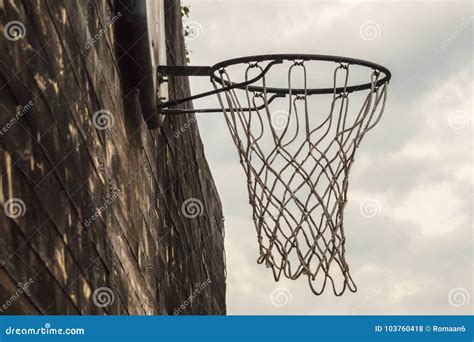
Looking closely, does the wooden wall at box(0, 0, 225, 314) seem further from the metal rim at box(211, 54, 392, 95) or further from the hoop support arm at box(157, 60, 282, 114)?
the metal rim at box(211, 54, 392, 95)

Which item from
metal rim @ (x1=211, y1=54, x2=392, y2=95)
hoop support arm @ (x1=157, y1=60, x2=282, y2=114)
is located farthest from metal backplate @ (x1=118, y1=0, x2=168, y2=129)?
metal rim @ (x1=211, y1=54, x2=392, y2=95)

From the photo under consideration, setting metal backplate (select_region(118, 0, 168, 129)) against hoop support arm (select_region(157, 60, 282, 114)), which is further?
hoop support arm (select_region(157, 60, 282, 114))

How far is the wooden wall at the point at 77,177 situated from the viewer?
3.92 metres

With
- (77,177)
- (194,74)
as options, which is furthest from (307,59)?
(77,177)

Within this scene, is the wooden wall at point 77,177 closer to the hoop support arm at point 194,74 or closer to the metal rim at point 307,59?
the hoop support arm at point 194,74

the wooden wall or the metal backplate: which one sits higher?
the metal backplate

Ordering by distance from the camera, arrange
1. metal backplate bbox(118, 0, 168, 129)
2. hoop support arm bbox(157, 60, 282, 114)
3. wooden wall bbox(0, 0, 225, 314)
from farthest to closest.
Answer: hoop support arm bbox(157, 60, 282, 114)
metal backplate bbox(118, 0, 168, 129)
wooden wall bbox(0, 0, 225, 314)

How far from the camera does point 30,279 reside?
402cm

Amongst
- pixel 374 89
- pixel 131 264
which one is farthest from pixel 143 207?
pixel 374 89

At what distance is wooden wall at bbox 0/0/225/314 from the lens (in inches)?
154

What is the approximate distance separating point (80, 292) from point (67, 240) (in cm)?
35

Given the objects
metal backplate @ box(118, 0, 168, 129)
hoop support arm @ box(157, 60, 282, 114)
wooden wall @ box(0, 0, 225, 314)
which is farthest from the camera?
hoop support arm @ box(157, 60, 282, 114)

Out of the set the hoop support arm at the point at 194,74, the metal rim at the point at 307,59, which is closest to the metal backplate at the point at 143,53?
the hoop support arm at the point at 194,74
